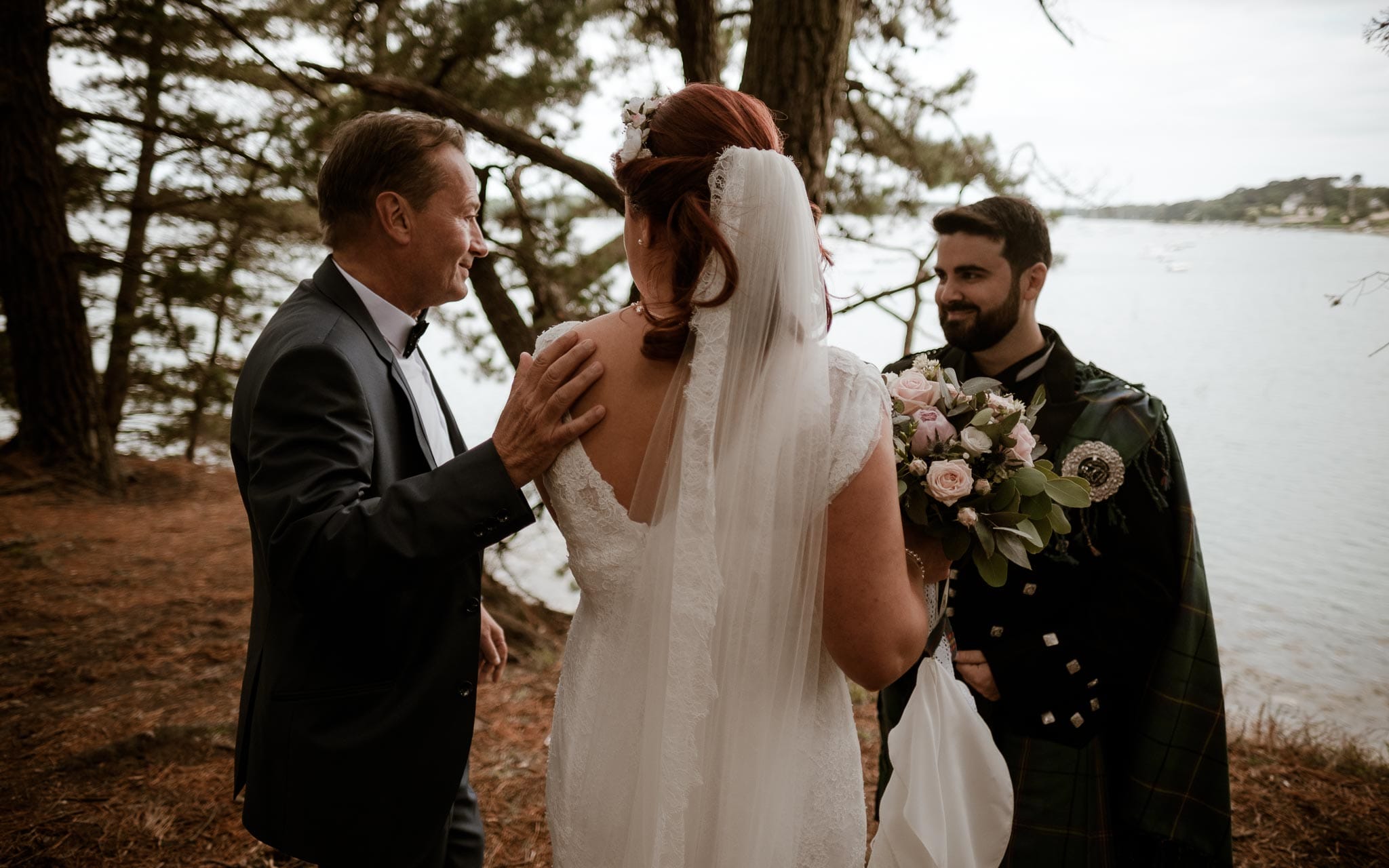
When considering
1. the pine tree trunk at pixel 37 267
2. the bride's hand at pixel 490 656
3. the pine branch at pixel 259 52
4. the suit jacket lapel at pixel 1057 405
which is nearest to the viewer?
the bride's hand at pixel 490 656

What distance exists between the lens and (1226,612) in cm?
827

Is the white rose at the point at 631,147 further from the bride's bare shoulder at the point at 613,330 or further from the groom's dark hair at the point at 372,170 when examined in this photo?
the groom's dark hair at the point at 372,170

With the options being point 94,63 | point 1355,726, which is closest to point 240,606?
point 94,63

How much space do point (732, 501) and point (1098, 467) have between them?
58.2 inches

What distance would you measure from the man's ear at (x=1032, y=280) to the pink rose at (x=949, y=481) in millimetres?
1393

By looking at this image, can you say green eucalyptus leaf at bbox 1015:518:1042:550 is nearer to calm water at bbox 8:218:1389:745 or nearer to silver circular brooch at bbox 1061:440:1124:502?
silver circular brooch at bbox 1061:440:1124:502

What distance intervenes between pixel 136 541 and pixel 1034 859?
741cm

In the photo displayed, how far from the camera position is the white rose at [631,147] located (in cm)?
161

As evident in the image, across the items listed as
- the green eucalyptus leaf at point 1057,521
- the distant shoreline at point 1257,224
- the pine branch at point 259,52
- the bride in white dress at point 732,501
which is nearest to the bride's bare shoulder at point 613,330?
the bride in white dress at point 732,501

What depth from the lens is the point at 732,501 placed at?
5.32ft

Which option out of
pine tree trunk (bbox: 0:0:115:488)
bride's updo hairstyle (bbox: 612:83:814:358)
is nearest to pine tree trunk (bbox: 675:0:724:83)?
bride's updo hairstyle (bbox: 612:83:814:358)

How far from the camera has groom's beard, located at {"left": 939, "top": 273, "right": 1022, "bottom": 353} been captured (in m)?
2.90

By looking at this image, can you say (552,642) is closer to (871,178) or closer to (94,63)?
(871,178)

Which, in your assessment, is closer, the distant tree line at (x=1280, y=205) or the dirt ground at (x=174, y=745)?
the dirt ground at (x=174, y=745)
